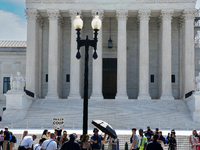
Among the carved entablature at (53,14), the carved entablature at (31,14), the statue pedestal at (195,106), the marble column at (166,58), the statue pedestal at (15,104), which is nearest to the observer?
the statue pedestal at (195,106)

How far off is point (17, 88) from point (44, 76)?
382 inches

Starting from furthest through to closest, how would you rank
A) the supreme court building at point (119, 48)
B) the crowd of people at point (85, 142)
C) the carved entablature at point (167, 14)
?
the carved entablature at point (167, 14)
the supreme court building at point (119, 48)
the crowd of people at point (85, 142)

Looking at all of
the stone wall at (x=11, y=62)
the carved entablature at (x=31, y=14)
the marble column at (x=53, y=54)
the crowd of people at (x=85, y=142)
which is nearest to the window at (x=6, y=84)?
the stone wall at (x=11, y=62)

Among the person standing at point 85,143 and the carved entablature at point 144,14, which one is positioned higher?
the carved entablature at point 144,14

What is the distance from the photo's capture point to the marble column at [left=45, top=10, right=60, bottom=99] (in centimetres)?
4800

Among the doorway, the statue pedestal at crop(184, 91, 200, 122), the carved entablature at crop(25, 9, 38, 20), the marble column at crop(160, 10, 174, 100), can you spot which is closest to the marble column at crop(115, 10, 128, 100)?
the marble column at crop(160, 10, 174, 100)

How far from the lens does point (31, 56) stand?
48.4m

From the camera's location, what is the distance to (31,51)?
4847 cm

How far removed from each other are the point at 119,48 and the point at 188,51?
907 centimetres

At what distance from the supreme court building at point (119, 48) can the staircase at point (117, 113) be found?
7.44 feet

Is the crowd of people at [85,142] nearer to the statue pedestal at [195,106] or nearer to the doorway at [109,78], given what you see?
the statue pedestal at [195,106]

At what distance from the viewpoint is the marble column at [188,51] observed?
156 ft

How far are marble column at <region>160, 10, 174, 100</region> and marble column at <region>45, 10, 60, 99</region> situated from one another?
549 inches

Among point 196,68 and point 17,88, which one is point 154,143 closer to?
point 17,88
